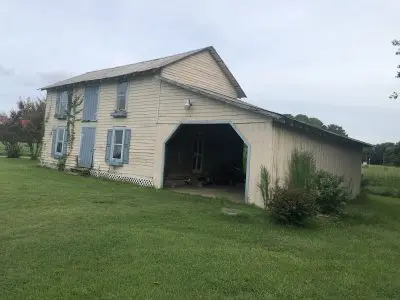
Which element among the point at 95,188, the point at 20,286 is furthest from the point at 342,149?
the point at 20,286

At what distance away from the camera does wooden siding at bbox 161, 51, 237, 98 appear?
56.0 feet

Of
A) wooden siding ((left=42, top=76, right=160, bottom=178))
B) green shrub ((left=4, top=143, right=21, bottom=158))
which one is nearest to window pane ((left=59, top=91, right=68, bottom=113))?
wooden siding ((left=42, top=76, right=160, bottom=178))

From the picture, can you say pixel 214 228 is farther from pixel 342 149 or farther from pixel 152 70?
pixel 342 149

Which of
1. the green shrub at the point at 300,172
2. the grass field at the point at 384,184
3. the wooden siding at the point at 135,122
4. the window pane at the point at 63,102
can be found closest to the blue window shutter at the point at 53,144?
the window pane at the point at 63,102

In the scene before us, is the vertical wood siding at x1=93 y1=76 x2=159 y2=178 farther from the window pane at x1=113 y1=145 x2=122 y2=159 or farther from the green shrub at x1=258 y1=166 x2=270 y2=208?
the green shrub at x1=258 y1=166 x2=270 y2=208

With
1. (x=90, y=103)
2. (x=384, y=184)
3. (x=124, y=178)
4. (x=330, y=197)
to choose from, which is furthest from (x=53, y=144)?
(x=384, y=184)

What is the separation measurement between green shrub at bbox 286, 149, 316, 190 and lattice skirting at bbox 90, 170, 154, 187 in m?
5.65

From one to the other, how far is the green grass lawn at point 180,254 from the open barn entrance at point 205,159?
6.34m

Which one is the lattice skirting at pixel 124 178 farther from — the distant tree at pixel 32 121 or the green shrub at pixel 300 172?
the distant tree at pixel 32 121

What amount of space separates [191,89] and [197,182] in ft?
17.2

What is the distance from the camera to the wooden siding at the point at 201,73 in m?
17.1

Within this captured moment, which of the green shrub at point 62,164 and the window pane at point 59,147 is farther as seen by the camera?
the window pane at point 59,147

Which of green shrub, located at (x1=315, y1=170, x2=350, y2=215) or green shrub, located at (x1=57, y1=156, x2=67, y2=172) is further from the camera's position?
green shrub, located at (x1=57, y1=156, x2=67, y2=172)

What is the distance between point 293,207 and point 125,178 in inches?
361
